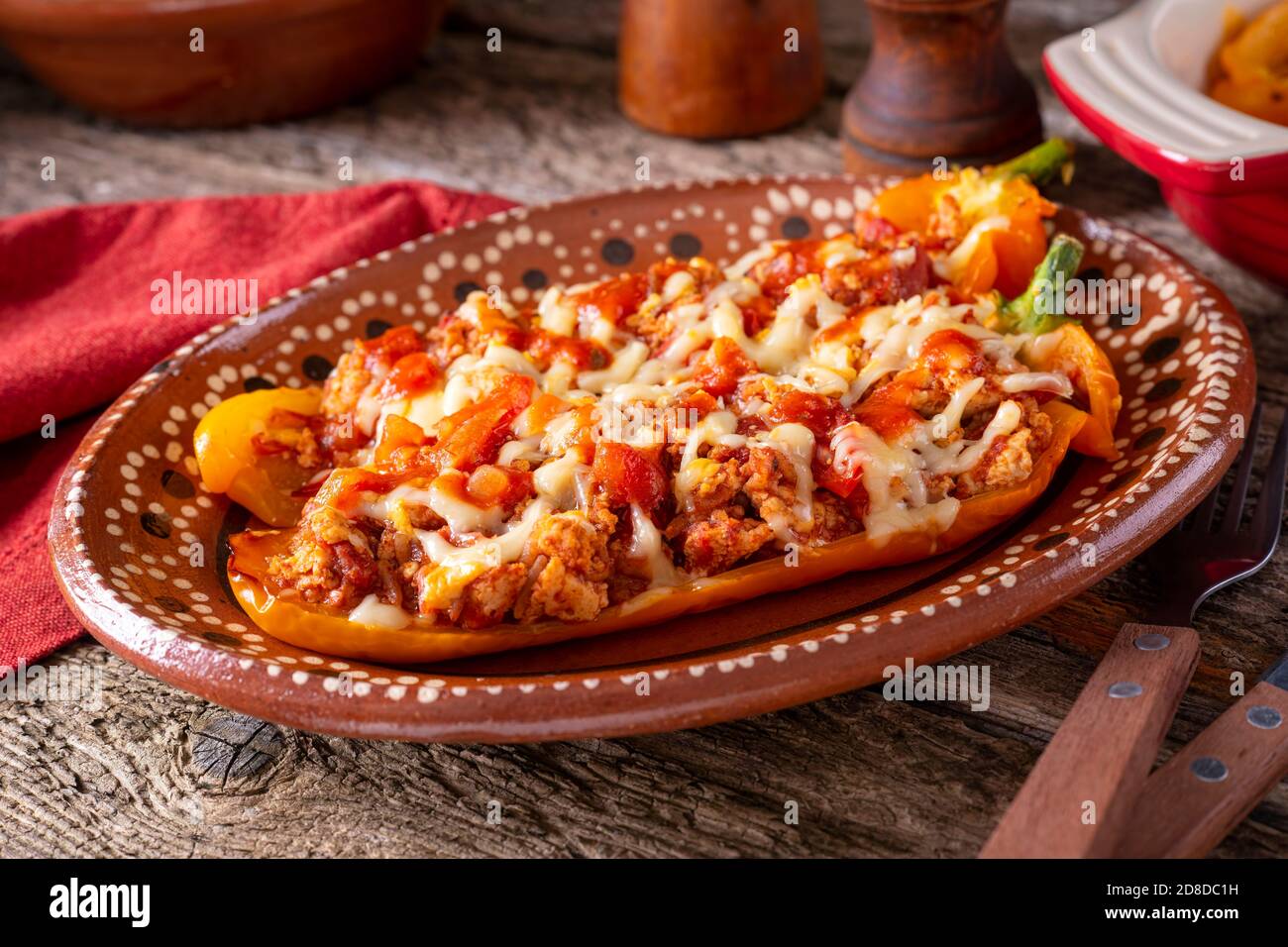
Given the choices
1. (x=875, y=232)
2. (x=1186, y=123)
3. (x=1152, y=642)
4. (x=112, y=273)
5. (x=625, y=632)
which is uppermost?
(x=1186, y=123)

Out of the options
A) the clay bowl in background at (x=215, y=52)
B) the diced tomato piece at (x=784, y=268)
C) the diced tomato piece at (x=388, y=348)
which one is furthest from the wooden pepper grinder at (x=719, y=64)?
the diced tomato piece at (x=388, y=348)

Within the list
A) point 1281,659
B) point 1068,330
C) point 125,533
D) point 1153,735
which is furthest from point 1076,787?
point 125,533

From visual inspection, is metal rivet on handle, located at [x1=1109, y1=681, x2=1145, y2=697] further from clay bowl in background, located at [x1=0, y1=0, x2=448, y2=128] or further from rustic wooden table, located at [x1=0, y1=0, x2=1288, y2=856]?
clay bowl in background, located at [x1=0, y1=0, x2=448, y2=128]

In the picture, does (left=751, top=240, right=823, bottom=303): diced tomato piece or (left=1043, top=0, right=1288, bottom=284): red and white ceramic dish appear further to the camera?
(left=751, top=240, right=823, bottom=303): diced tomato piece

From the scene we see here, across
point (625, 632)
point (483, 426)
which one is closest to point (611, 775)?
point (625, 632)

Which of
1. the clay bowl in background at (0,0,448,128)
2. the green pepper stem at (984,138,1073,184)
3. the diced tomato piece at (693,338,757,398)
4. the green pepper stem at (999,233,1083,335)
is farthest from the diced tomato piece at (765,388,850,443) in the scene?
the clay bowl in background at (0,0,448,128)

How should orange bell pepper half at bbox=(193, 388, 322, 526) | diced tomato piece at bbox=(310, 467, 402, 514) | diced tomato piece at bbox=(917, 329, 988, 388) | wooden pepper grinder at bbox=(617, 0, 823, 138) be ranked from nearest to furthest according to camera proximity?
diced tomato piece at bbox=(310, 467, 402, 514) → diced tomato piece at bbox=(917, 329, 988, 388) → orange bell pepper half at bbox=(193, 388, 322, 526) → wooden pepper grinder at bbox=(617, 0, 823, 138)

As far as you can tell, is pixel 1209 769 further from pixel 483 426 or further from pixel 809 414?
pixel 483 426
